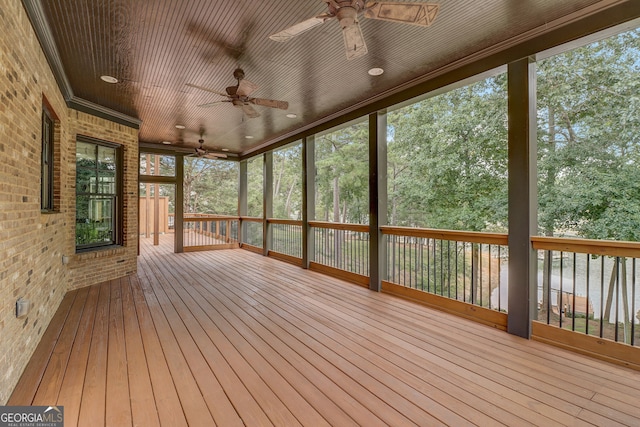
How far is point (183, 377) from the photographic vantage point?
2.06 meters

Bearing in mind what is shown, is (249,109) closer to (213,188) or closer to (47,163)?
(47,163)

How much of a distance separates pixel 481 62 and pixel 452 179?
379cm

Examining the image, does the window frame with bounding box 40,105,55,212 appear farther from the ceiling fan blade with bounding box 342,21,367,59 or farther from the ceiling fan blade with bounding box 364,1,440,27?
the ceiling fan blade with bounding box 364,1,440,27

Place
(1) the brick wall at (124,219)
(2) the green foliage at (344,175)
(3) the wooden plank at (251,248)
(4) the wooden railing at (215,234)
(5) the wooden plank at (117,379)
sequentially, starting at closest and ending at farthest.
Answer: (5) the wooden plank at (117,379) < (1) the brick wall at (124,219) < (3) the wooden plank at (251,248) < (4) the wooden railing at (215,234) < (2) the green foliage at (344,175)

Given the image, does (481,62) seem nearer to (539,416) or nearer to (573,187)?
(573,187)

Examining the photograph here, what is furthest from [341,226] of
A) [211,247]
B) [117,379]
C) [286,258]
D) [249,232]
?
[211,247]

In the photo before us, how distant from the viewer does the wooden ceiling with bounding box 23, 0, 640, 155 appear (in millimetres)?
2375

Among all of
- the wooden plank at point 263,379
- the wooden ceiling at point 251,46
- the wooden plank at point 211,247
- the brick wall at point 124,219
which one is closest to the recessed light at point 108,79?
the wooden ceiling at point 251,46

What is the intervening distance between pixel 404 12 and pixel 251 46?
1.69 metres

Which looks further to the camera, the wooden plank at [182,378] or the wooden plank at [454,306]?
the wooden plank at [454,306]

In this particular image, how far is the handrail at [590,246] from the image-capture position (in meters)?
2.22

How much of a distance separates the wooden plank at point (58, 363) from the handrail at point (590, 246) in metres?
3.97

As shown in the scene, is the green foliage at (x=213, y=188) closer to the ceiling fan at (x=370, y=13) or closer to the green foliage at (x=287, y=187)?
the green foliage at (x=287, y=187)

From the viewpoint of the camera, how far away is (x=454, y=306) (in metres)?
3.31
